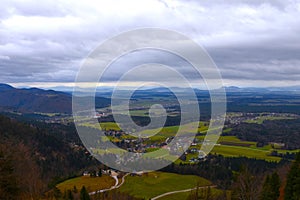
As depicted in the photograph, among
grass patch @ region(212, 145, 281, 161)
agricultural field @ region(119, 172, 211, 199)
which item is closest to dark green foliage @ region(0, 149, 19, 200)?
agricultural field @ region(119, 172, 211, 199)

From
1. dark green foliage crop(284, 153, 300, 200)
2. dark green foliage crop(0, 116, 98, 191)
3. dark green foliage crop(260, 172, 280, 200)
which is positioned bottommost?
dark green foliage crop(0, 116, 98, 191)

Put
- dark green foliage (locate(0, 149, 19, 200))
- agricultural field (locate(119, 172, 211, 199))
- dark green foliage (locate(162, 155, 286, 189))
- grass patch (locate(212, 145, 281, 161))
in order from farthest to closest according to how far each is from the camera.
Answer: grass patch (locate(212, 145, 281, 161)), dark green foliage (locate(162, 155, 286, 189)), agricultural field (locate(119, 172, 211, 199)), dark green foliage (locate(0, 149, 19, 200))

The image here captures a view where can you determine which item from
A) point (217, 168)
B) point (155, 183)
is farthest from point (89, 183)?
point (217, 168)

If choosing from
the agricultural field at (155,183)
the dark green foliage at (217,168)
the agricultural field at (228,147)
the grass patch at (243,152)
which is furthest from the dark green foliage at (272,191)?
the grass patch at (243,152)

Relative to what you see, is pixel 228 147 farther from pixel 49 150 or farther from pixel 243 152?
pixel 49 150

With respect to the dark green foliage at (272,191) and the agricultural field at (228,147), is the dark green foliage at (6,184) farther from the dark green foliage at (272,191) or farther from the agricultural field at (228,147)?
the agricultural field at (228,147)

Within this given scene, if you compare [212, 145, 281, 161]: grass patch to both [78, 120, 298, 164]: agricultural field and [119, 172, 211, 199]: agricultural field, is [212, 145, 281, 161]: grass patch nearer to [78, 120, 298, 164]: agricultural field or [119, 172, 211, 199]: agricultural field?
[78, 120, 298, 164]: agricultural field

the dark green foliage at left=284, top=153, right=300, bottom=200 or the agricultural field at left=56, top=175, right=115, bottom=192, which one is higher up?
the dark green foliage at left=284, top=153, right=300, bottom=200

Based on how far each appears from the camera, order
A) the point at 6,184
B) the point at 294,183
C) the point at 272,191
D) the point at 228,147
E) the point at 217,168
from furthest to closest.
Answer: the point at 228,147 → the point at 217,168 → the point at 272,191 → the point at 294,183 → the point at 6,184

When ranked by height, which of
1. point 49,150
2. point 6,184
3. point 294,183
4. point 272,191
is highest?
point 6,184

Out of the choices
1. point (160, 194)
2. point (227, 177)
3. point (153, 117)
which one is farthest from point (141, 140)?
point (153, 117)
